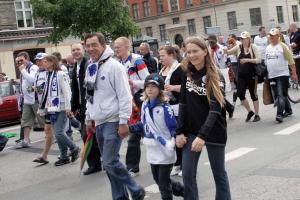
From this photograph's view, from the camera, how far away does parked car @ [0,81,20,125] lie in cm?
1636

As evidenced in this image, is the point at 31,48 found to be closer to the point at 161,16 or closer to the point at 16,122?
the point at 16,122

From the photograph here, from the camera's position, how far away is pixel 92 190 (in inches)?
263

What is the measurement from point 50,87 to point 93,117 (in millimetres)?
3102

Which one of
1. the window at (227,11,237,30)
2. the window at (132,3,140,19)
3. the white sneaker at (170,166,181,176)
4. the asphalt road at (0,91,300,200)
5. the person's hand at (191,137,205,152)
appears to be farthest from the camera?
the window at (132,3,140,19)

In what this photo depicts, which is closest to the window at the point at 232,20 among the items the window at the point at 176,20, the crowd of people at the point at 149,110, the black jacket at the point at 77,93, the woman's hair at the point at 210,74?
the window at the point at 176,20

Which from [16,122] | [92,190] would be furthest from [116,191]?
[16,122]

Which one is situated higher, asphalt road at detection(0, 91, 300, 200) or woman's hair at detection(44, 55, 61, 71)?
woman's hair at detection(44, 55, 61, 71)

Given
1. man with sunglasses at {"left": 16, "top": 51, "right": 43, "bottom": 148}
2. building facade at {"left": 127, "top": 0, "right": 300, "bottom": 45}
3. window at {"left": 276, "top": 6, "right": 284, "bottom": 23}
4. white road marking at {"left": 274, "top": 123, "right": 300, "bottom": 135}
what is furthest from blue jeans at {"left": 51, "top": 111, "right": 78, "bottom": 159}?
window at {"left": 276, "top": 6, "right": 284, "bottom": 23}

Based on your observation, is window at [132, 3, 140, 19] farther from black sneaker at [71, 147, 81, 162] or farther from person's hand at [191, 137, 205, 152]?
person's hand at [191, 137, 205, 152]

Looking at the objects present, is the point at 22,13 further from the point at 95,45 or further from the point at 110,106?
the point at 110,106

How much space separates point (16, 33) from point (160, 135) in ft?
104

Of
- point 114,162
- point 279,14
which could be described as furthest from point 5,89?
point 279,14

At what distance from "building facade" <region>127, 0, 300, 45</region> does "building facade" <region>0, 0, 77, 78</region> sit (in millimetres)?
21002

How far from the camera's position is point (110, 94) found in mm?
5406
